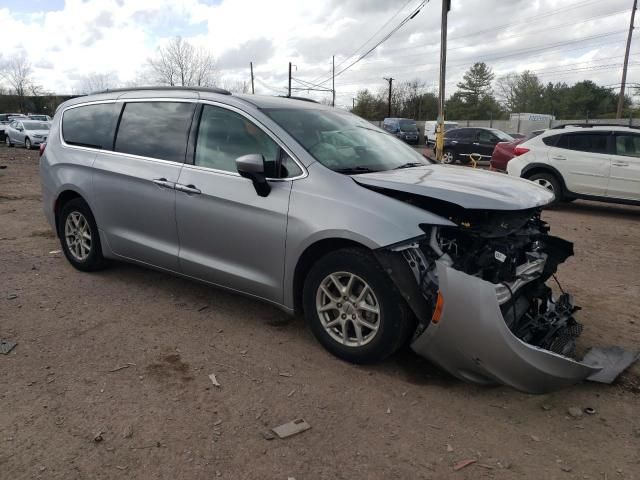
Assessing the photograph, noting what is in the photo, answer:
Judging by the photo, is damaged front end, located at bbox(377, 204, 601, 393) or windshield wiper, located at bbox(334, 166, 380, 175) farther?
windshield wiper, located at bbox(334, 166, 380, 175)

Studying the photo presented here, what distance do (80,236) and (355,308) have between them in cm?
322

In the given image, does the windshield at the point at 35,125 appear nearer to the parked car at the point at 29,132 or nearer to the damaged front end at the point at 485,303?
the parked car at the point at 29,132

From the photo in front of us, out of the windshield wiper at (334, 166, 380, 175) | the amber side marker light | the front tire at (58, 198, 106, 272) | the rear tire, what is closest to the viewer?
the amber side marker light

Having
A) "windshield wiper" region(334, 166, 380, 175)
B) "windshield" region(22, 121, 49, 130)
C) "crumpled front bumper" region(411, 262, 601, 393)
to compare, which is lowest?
"crumpled front bumper" region(411, 262, 601, 393)

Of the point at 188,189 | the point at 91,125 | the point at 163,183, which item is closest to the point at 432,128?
the point at 91,125

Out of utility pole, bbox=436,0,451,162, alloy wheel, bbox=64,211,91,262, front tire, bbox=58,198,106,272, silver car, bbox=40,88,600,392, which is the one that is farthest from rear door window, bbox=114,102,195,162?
utility pole, bbox=436,0,451,162

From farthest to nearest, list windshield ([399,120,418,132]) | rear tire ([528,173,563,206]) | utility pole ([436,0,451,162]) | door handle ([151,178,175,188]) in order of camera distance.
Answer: windshield ([399,120,418,132])
utility pole ([436,0,451,162])
rear tire ([528,173,563,206])
door handle ([151,178,175,188])

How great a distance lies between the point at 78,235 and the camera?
17.1 feet

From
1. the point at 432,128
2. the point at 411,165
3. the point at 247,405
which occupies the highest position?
the point at 432,128

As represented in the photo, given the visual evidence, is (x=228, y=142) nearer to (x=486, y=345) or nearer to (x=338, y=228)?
(x=338, y=228)

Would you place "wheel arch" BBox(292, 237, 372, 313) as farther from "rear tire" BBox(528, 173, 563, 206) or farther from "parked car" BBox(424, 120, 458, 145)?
"parked car" BBox(424, 120, 458, 145)

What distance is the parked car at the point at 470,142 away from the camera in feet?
69.2

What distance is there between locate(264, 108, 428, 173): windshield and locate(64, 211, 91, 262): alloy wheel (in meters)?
2.40

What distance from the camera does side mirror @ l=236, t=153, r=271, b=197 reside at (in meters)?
3.50
